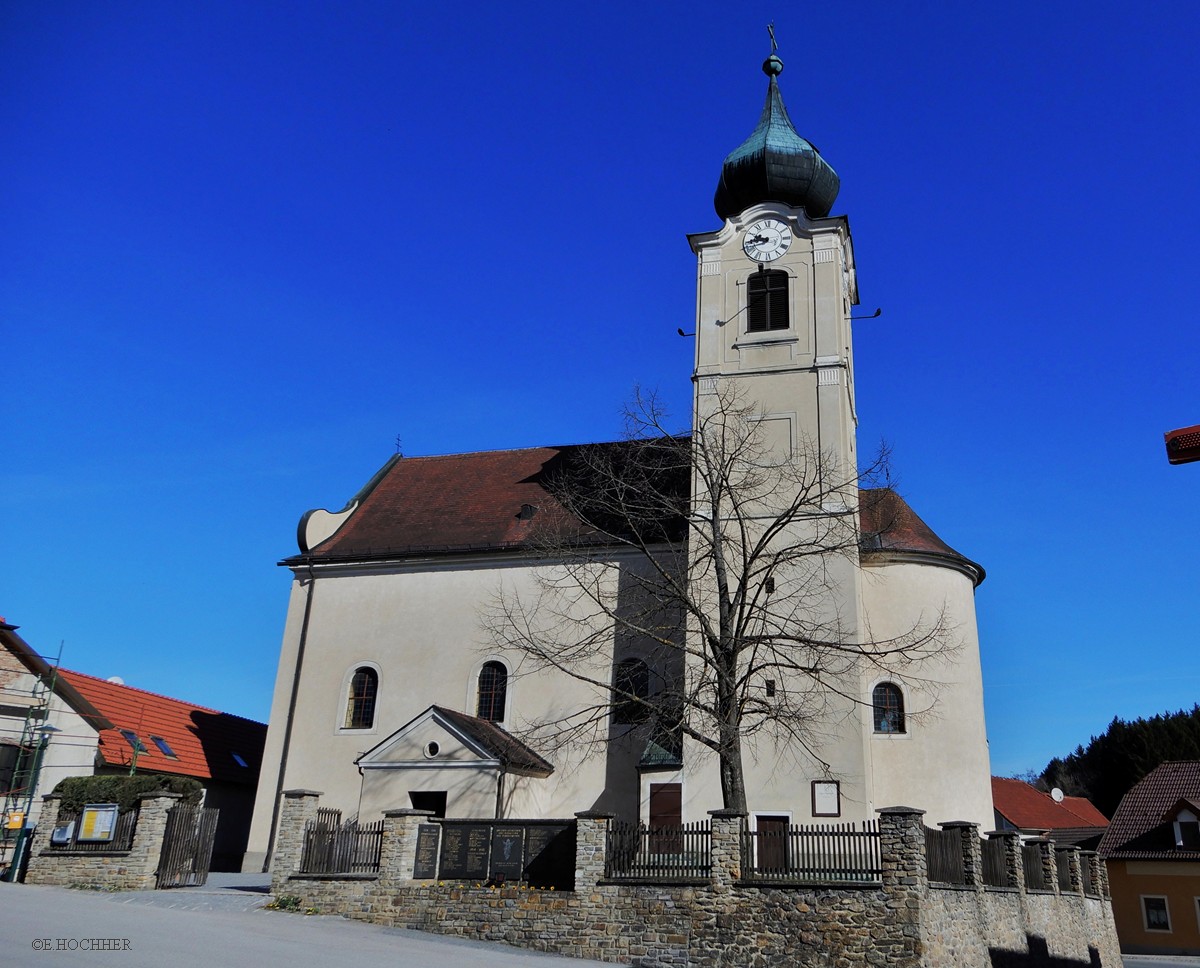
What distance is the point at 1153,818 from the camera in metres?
35.5

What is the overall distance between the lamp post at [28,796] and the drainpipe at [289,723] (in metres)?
5.14

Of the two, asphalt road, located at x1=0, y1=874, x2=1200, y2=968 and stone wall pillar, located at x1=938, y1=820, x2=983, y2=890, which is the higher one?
stone wall pillar, located at x1=938, y1=820, x2=983, y2=890

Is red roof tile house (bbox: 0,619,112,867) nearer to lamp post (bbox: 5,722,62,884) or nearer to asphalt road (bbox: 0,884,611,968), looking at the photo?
lamp post (bbox: 5,722,62,884)

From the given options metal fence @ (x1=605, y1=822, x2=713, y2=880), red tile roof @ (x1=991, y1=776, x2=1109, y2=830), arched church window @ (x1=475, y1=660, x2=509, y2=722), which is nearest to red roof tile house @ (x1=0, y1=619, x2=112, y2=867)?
arched church window @ (x1=475, y1=660, x2=509, y2=722)

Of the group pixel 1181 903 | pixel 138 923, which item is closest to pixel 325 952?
pixel 138 923

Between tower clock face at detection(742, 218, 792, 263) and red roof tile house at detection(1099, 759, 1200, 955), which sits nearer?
tower clock face at detection(742, 218, 792, 263)

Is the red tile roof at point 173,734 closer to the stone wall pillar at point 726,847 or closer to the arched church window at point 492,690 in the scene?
the arched church window at point 492,690

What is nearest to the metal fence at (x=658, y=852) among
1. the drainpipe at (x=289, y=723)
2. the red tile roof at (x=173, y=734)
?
the drainpipe at (x=289, y=723)

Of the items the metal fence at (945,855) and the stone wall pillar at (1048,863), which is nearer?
the metal fence at (945,855)

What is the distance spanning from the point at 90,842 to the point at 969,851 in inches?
621

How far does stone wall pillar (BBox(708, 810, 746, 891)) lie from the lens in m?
16.1

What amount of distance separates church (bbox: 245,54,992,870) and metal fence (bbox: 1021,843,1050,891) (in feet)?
4.01

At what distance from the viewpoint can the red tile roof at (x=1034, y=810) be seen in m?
41.6

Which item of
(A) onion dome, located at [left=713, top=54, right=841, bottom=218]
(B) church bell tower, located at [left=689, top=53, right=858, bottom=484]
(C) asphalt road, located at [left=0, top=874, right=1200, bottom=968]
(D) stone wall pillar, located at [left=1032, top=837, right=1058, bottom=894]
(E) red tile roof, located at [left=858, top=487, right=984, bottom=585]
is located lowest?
(C) asphalt road, located at [left=0, top=874, right=1200, bottom=968]
